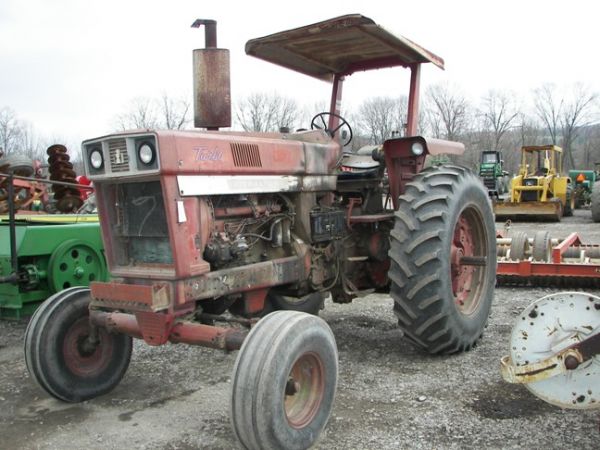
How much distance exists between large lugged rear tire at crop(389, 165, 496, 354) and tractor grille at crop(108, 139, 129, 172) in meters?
1.92

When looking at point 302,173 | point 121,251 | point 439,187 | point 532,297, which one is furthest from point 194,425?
point 532,297

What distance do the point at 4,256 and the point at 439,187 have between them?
153 inches

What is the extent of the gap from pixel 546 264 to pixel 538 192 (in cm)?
1122

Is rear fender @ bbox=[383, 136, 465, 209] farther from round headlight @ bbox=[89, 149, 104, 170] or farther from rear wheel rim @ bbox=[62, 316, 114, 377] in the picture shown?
rear wheel rim @ bbox=[62, 316, 114, 377]

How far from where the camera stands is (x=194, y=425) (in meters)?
3.53

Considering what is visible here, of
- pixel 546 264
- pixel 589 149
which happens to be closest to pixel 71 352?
pixel 546 264

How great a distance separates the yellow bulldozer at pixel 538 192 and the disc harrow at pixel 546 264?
30.2ft

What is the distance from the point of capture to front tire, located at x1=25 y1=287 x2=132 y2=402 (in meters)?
3.79

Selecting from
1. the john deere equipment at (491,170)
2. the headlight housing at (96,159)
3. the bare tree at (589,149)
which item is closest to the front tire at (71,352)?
the headlight housing at (96,159)

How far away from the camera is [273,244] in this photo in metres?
4.09

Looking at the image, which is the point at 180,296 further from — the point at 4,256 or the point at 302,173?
the point at 4,256

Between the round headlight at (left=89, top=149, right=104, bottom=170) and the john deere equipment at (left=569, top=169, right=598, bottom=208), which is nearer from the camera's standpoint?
the round headlight at (left=89, top=149, right=104, bottom=170)

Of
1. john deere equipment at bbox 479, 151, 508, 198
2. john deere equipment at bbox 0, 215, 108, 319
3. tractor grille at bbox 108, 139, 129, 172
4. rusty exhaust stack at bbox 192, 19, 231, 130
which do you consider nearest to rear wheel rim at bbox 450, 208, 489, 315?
rusty exhaust stack at bbox 192, 19, 231, 130

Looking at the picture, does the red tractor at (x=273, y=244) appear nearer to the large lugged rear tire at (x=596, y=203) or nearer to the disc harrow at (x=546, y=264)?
the disc harrow at (x=546, y=264)
